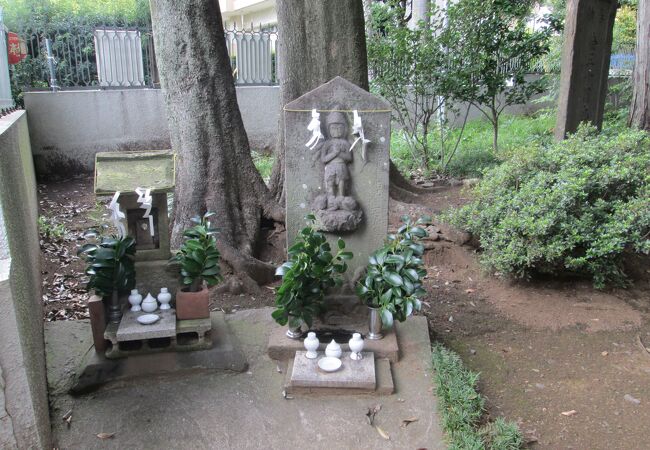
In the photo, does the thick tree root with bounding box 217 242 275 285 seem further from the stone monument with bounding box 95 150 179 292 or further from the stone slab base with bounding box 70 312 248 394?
the stone slab base with bounding box 70 312 248 394

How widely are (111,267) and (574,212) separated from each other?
3566mm

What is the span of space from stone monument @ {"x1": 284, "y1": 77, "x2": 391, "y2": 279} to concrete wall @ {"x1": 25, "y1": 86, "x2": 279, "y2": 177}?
615cm

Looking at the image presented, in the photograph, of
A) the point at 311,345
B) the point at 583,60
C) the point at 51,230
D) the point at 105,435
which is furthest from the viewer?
the point at 51,230

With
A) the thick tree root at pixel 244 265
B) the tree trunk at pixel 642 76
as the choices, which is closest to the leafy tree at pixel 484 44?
the tree trunk at pixel 642 76

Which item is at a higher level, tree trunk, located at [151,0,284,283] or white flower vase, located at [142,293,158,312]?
tree trunk, located at [151,0,284,283]

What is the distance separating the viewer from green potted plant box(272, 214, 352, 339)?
10.9ft

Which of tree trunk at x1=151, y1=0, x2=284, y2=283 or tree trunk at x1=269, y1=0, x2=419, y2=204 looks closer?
tree trunk at x1=151, y1=0, x2=284, y2=283

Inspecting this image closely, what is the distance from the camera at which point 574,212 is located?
436cm

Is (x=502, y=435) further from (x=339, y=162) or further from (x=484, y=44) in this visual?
(x=484, y=44)

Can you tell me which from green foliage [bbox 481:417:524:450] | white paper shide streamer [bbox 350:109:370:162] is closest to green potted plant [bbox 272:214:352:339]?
white paper shide streamer [bbox 350:109:370:162]

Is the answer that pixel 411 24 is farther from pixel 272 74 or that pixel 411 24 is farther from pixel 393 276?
pixel 393 276

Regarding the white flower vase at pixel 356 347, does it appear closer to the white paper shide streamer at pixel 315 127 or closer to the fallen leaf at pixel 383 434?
the fallen leaf at pixel 383 434

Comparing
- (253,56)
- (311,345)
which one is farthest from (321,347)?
(253,56)

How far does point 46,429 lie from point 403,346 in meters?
2.13
